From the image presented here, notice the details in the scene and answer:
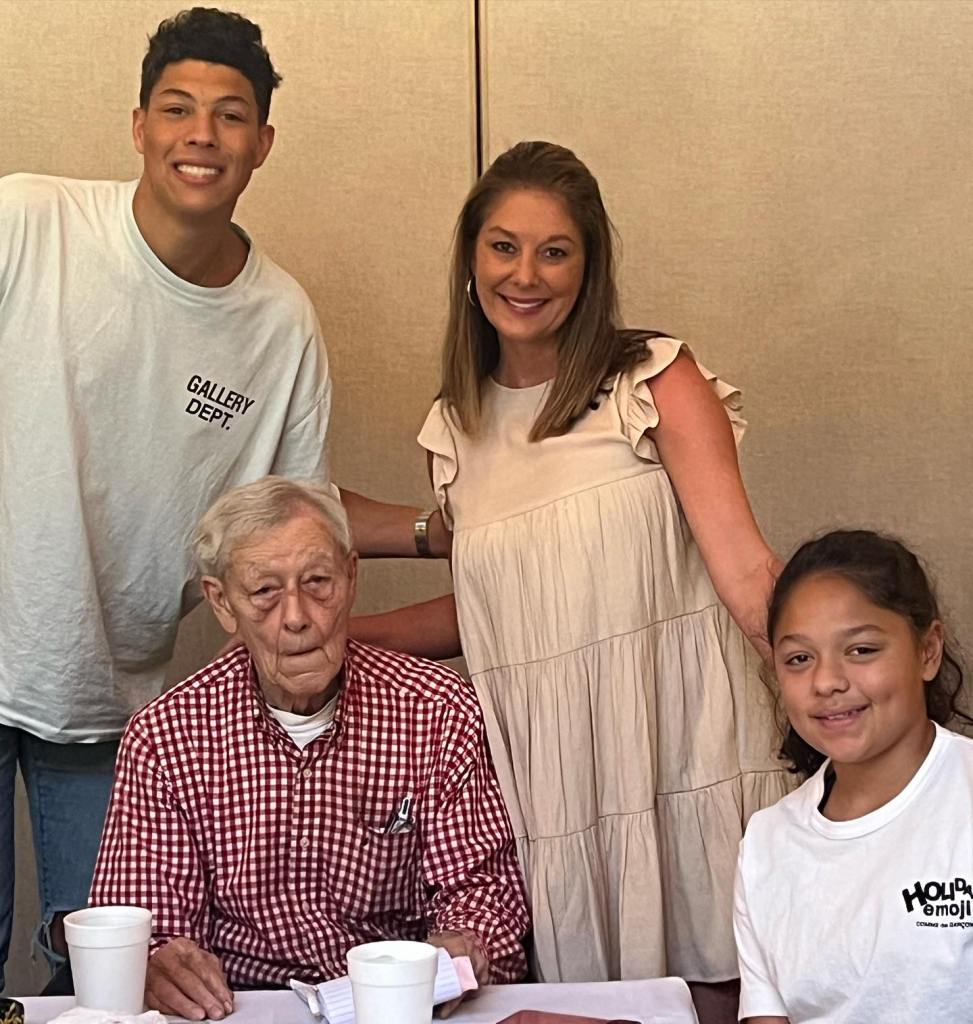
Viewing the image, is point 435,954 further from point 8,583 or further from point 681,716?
point 8,583

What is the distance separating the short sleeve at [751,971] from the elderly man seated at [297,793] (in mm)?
303

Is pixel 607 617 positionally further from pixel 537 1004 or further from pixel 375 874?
pixel 537 1004

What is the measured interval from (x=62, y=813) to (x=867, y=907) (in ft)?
4.42

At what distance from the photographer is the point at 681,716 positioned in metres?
2.24

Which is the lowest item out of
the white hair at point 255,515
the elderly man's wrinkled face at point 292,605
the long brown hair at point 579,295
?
the elderly man's wrinkled face at point 292,605

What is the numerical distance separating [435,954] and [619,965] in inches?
33.8

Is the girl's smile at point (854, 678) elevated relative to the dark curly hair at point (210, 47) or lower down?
lower down

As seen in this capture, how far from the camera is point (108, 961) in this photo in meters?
1.54

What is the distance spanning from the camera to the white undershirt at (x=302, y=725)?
209 centimetres

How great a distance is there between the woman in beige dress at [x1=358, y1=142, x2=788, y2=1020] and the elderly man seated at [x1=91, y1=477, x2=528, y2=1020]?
0.47ft

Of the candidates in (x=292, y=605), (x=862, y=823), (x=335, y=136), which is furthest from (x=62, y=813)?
(x=335, y=136)

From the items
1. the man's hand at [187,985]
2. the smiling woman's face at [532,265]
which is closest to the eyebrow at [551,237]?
the smiling woman's face at [532,265]

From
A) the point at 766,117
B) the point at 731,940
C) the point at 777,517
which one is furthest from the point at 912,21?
the point at 731,940

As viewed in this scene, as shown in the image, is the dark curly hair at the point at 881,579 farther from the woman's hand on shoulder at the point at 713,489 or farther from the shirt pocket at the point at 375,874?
the shirt pocket at the point at 375,874
